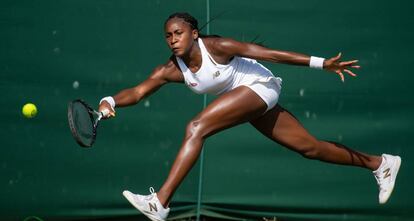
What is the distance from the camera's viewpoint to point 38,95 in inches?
291

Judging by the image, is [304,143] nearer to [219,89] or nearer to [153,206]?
[219,89]

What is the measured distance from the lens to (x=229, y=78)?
636cm

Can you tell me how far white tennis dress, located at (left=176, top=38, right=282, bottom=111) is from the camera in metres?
6.27

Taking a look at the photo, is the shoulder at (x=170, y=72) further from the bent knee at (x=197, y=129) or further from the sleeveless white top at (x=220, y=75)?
the bent knee at (x=197, y=129)

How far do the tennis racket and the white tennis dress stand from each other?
0.65 metres

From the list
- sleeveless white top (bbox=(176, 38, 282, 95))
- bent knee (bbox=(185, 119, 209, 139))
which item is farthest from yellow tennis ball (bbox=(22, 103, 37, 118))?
bent knee (bbox=(185, 119, 209, 139))

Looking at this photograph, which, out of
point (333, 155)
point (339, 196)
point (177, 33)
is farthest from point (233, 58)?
point (339, 196)

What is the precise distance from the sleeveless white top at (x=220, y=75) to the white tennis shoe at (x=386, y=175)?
1155 millimetres

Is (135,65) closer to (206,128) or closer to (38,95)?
(38,95)

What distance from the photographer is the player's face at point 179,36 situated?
20.4 feet

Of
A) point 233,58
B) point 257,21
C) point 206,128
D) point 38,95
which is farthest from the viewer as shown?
point 257,21

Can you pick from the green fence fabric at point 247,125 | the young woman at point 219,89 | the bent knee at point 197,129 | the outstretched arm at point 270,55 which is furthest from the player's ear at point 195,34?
the green fence fabric at point 247,125

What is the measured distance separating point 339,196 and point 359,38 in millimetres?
1355

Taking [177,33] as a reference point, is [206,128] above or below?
below
